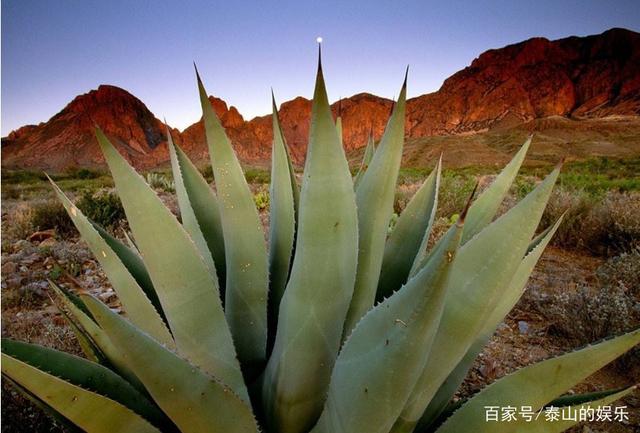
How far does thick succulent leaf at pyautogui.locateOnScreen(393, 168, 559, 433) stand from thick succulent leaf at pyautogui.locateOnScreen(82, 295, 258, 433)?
1.32ft

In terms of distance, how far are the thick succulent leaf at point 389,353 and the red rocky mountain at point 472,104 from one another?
2844 inches

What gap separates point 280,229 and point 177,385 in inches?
20.8

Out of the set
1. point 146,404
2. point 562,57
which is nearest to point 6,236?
point 146,404

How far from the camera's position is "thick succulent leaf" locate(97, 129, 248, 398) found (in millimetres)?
762

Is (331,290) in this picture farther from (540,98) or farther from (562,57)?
(562,57)

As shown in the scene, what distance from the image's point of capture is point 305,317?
0.83 metres

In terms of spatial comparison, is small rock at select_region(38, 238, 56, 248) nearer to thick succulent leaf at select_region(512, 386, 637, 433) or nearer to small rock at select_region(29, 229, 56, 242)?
small rock at select_region(29, 229, 56, 242)

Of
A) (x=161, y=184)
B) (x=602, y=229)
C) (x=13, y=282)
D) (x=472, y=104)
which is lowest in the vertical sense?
(x=602, y=229)

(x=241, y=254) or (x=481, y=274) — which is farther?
(x=241, y=254)

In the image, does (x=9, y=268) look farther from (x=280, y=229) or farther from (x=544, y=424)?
(x=544, y=424)

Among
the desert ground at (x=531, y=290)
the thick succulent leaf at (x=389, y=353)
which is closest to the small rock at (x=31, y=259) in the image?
the desert ground at (x=531, y=290)

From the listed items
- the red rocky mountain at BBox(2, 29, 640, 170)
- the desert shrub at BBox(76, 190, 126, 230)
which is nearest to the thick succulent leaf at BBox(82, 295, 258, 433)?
the desert shrub at BBox(76, 190, 126, 230)

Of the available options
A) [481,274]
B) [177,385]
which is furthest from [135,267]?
[481,274]

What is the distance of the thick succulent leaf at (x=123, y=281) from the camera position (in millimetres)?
897
